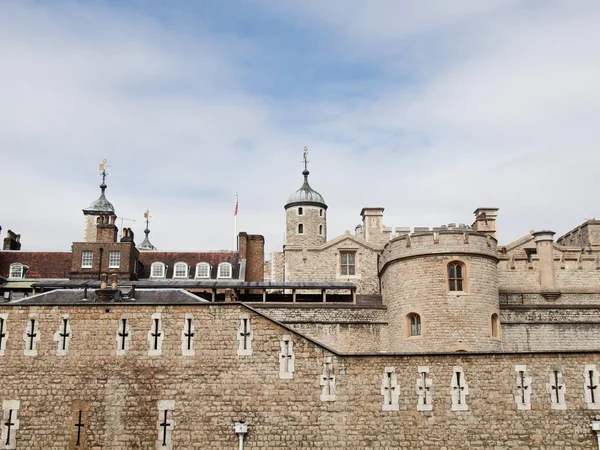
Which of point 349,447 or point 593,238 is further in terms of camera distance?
point 593,238

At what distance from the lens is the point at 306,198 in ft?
177

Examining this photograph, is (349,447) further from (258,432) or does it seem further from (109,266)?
(109,266)

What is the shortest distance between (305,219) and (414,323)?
20.5 m

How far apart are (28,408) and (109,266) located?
68.3ft

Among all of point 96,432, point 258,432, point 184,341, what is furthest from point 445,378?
point 96,432

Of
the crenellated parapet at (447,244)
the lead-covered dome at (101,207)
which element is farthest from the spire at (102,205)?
the crenellated parapet at (447,244)

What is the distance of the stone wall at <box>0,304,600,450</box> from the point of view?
2409 cm

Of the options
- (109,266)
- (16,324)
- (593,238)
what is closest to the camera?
(16,324)

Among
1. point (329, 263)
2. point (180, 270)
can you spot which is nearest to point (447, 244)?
point (329, 263)

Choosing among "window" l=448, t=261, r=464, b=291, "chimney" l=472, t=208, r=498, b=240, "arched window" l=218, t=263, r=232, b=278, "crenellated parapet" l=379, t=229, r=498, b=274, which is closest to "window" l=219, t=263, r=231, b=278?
"arched window" l=218, t=263, r=232, b=278

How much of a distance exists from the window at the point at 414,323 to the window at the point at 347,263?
12721 mm

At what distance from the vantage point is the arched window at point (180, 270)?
155ft

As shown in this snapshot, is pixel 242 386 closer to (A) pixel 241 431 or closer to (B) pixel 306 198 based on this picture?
(A) pixel 241 431

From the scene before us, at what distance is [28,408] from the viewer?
24.7 metres
